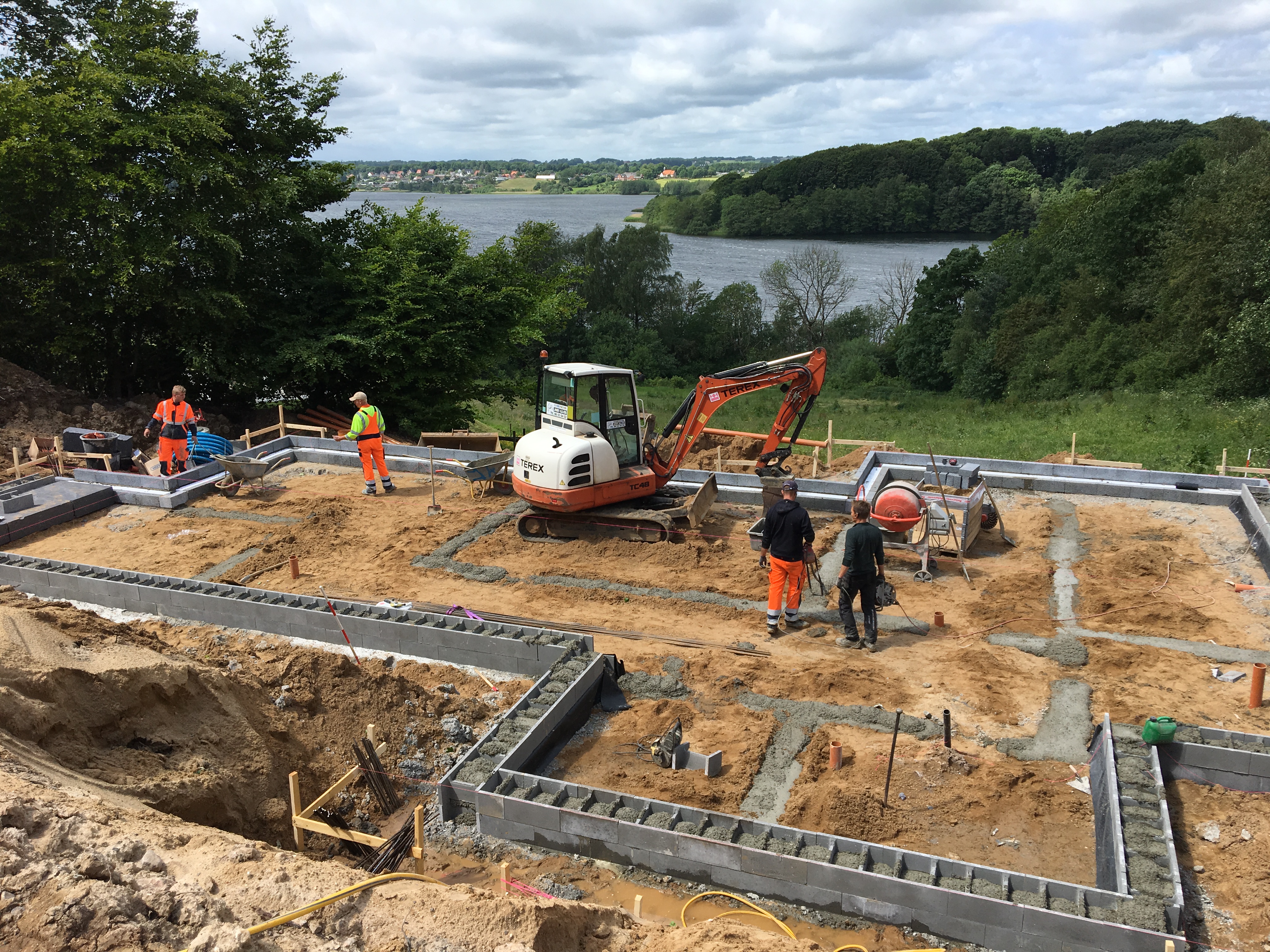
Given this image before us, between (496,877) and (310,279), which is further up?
(310,279)

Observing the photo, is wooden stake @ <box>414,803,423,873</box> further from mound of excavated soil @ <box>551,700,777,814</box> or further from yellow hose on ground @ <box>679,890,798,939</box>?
yellow hose on ground @ <box>679,890,798,939</box>

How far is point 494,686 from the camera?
381 inches

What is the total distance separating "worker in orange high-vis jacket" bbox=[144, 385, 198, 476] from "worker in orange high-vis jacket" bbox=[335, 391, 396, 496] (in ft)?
9.05

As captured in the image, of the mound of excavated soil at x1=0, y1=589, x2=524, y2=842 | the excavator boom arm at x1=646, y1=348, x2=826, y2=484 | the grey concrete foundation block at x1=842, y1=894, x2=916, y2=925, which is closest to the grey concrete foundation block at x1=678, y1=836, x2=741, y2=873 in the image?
the grey concrete foundation block at x1=842, y1=894, x2=916, y2=925

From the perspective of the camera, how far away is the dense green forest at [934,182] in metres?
79.3

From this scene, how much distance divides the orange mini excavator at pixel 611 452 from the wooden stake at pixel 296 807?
625cm

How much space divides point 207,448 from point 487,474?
6.10 meters

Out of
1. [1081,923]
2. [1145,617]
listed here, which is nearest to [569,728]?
[1081,923]

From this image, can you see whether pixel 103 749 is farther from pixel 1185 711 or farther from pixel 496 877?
pixel 1185 711

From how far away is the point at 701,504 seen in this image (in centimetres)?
1357

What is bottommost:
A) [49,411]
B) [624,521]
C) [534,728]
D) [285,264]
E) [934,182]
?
[534,728]

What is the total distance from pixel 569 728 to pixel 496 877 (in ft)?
6.59

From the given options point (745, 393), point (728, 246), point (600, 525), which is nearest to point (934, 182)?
point (728, 246)

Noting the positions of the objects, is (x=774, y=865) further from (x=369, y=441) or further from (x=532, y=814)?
(x=369, y=441)
